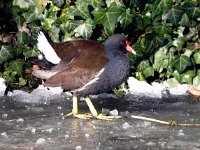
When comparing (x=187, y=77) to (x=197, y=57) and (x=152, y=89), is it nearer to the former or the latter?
(x=197, y=57)

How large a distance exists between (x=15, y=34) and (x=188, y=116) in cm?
266

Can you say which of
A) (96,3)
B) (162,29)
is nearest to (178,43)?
(162,29)

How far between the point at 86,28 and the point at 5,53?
991 millimetres

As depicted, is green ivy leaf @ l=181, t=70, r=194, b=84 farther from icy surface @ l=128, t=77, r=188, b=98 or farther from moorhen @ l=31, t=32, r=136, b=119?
moorhen @ l=31, t=32, r=136, b=119

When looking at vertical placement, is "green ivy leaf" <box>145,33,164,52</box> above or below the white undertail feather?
below

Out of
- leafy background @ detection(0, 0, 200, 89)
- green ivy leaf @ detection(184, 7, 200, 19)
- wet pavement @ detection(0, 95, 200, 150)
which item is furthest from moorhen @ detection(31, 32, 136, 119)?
green ivy leaf @ detection(184, 7, 200, 19)

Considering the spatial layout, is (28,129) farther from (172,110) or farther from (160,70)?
(160,70)

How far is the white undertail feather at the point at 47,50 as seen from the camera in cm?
573

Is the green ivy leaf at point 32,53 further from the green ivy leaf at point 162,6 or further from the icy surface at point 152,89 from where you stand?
the green ivy leaf at point 162,6

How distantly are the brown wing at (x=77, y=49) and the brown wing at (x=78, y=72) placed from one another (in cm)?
4

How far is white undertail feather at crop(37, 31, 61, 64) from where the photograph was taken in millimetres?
5734

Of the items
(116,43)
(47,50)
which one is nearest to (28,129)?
(47,50)

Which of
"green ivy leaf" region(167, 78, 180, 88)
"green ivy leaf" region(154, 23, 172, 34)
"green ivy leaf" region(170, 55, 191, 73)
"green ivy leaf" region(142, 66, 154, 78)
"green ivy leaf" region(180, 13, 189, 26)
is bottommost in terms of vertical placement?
"green ivy leaf" region(167, 78, 180, 88)

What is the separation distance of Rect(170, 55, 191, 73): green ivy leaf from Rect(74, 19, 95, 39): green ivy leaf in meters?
0.98
